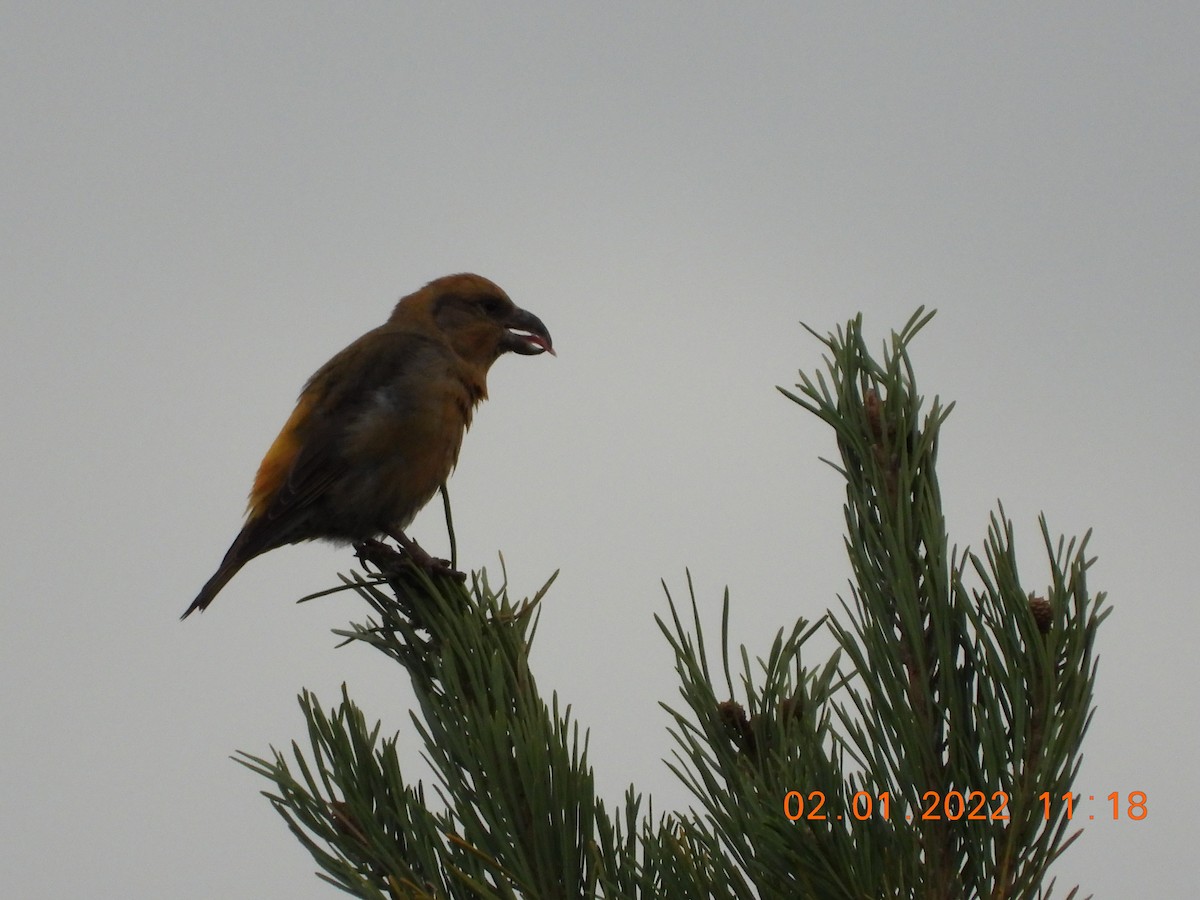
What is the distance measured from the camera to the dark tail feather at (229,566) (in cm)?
460

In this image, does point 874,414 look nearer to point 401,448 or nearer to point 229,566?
point 401,448

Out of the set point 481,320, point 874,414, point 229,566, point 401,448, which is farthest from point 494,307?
point 874,414

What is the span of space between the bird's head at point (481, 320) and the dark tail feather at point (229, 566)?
1.49 meters

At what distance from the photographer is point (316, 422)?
17.3 feet

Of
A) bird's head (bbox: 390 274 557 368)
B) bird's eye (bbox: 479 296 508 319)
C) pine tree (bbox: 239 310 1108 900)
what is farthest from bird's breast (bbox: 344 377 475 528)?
pine tree (bbox: 239 310 1108 900)

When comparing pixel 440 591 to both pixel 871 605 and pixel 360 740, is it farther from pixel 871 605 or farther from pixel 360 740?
pixel 871 605

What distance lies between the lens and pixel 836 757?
1.82 m


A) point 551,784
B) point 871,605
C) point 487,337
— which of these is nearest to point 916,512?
point 871,605

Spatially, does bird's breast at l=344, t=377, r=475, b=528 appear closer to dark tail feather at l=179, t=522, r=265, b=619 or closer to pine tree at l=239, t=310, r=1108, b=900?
dark tail feather at l=179, t=522, r=265, b=619

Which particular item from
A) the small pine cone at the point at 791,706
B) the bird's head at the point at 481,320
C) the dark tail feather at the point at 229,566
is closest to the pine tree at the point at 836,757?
the small pine cone at the point at 791,706

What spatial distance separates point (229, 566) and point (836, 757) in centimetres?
348

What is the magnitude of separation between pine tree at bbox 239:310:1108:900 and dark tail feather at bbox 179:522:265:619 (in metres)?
2.70

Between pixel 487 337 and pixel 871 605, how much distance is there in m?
4.30
